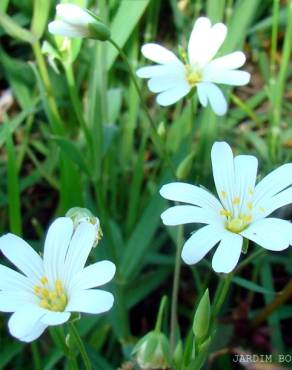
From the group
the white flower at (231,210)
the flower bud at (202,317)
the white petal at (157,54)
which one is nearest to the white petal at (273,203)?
the white flower at (231,210)

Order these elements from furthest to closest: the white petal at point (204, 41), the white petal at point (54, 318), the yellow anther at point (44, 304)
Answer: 1. the white petal at point (204, 41)
2. the yellow anther at point (44, 304)
3. the white petal at point (54, 318)

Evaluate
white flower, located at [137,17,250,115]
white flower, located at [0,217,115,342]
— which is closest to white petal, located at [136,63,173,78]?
white flower, located at [137,17,250,115]

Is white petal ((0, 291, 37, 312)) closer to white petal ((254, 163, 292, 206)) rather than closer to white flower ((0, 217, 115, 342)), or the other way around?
white flower ((0, 217, 115, 342))

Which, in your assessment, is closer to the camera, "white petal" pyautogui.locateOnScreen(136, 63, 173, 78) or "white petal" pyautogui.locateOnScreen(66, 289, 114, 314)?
"white petal" pyautogui.locateOnScreen(66, 289, 114, 314)

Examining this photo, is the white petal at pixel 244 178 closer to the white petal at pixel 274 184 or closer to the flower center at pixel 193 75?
the white petal at pixel 274 184

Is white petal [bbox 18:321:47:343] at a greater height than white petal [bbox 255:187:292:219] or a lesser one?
lesser
